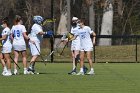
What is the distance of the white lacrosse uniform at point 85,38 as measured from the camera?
841 inches

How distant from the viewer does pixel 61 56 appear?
1487 inches

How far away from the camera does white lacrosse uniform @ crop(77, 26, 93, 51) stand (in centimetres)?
2136

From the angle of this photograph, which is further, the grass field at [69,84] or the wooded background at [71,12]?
the wooded background at [71,12]

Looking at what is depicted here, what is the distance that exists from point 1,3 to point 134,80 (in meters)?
41.8

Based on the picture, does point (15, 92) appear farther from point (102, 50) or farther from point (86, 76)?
point (102, 50)

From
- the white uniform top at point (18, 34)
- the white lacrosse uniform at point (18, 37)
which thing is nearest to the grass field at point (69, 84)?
the white lacrosse uniform at point (18, 37)

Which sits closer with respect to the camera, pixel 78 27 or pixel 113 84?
pixel 113 84

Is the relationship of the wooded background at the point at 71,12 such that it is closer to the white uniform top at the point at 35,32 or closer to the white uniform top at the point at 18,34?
the white uniform top at the point at 35,32

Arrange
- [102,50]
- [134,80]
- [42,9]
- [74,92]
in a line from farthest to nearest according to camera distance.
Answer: [42,9] → [102,50] → [134,80] → [74,92]

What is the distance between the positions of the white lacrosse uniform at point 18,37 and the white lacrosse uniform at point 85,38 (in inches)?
77.6

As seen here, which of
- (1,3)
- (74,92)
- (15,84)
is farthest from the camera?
(1,3)

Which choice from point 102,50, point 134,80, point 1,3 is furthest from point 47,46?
point 134,80

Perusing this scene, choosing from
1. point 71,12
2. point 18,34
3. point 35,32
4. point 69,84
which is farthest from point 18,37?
point 71,12

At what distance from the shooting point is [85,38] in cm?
2144
